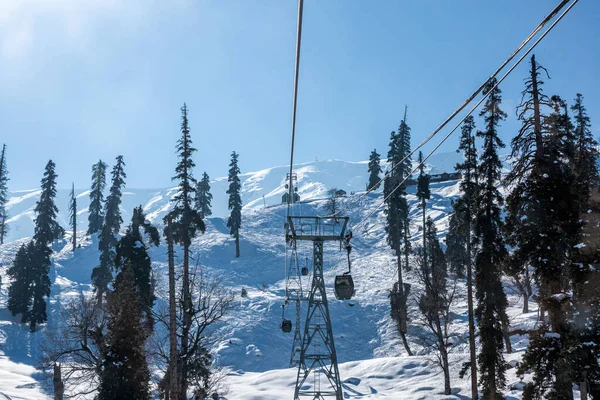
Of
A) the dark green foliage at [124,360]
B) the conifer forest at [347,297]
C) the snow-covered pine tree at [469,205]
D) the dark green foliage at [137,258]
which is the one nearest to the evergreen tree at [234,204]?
the conifer forest at [347,297]

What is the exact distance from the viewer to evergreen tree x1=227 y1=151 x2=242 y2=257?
81.9 m

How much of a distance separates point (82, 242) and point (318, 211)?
146 feet

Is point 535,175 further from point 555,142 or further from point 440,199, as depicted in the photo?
point 440,199

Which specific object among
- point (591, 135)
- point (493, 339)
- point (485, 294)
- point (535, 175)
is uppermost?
point (591, 135)

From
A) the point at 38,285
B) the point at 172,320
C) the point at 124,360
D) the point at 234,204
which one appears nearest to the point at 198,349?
the point at 124,360

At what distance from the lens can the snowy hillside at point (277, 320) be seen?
38.9 m

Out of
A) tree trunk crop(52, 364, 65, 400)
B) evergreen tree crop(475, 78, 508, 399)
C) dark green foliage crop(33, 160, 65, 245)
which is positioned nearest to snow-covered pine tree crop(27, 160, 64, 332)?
dark green foliage crop(33, 160, 65, 245)

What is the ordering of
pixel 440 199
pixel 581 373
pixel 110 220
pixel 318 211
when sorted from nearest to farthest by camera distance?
pixel 581 373, pixel 110 220, pixel 440 199, pixel 318 211

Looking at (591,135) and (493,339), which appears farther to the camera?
(591,135)

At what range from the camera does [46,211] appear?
6353 centimetres

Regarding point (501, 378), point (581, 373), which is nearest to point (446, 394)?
point (501, 378)

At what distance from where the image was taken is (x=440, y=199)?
3959 inches

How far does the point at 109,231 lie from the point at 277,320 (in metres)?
24.2

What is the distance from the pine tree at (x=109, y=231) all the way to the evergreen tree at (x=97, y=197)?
11673 millimetres
